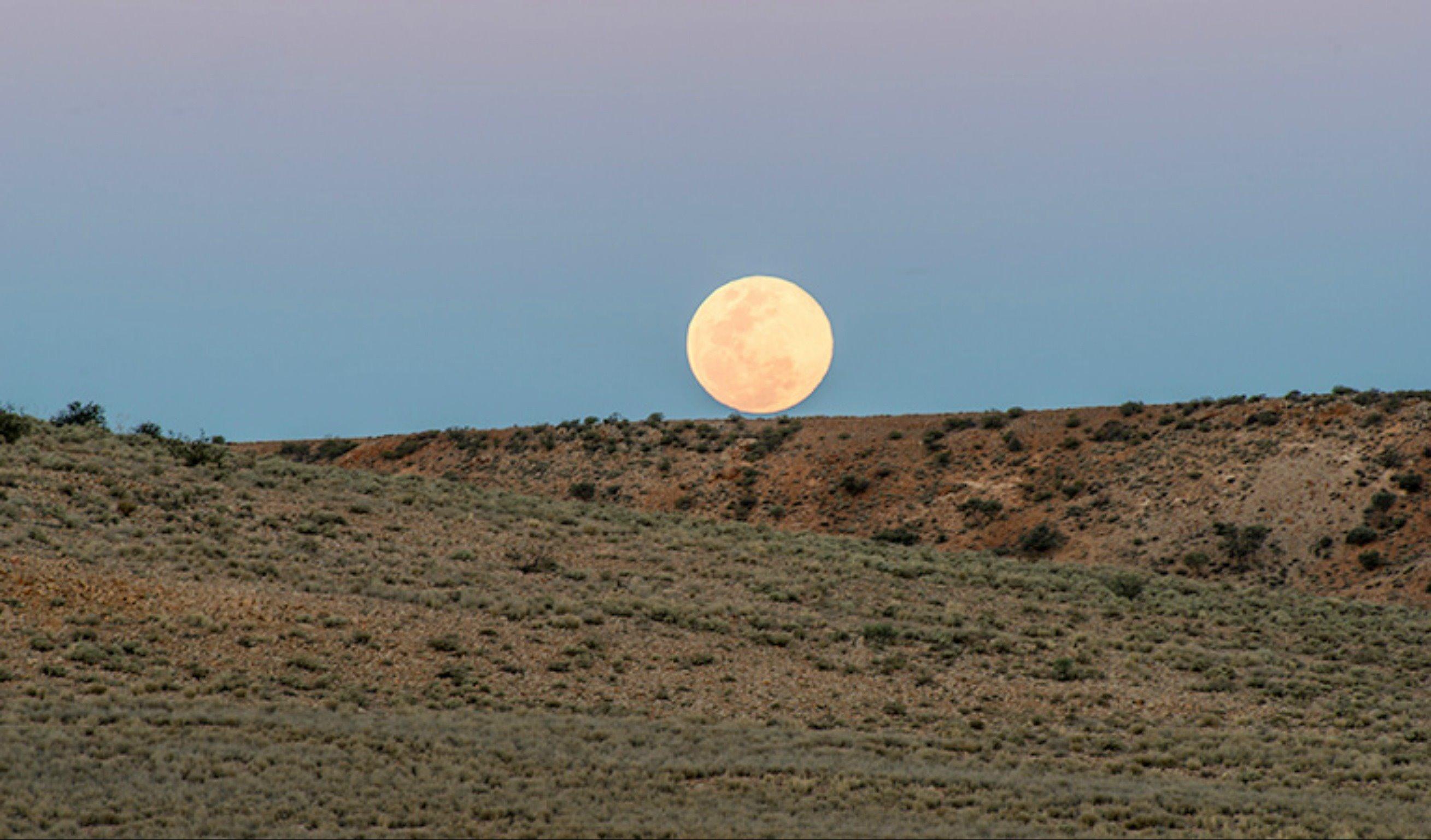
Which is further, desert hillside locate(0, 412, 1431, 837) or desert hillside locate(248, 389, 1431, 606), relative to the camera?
desert hillside locate(248, 389, 1431, 606)

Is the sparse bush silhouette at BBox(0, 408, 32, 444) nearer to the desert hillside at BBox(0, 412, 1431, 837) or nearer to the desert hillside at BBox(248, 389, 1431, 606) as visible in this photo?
the desert hillside at BBox(0, 412, 1431, 837)

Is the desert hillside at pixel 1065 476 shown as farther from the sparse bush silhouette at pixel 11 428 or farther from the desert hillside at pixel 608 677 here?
the sparse bush silhouette at pixel 11 428

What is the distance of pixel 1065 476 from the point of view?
7006 centimetres

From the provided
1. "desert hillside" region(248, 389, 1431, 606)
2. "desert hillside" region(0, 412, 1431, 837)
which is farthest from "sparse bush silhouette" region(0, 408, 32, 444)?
"desert hillside" region(248, 389, 1431, 606)

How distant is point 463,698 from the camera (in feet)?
78.0

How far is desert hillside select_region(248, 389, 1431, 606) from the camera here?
5881cm

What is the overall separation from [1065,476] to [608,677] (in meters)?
48.3

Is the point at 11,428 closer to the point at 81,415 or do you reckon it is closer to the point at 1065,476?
the point at 81,415

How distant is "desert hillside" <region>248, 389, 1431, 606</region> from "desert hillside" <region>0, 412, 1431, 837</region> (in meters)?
15.5

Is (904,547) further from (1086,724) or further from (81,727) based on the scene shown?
(81,727)

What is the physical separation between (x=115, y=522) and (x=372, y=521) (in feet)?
25.0

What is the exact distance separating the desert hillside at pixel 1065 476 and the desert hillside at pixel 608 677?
1552 cm

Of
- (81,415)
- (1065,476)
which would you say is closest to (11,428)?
(81,415)

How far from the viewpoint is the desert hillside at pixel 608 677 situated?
1709 centimetres
